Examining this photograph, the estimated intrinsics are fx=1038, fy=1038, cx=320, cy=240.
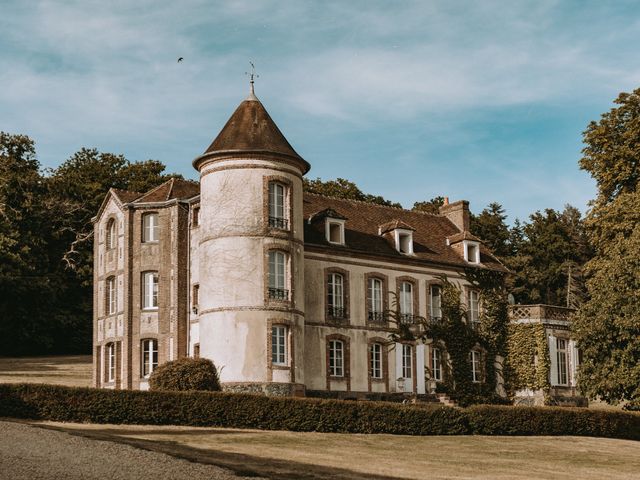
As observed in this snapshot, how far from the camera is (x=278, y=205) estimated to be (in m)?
38.8

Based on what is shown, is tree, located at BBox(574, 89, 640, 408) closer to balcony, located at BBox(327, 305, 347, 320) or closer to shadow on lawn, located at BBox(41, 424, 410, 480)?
balcony, located at BBox(327, 305, 347, 320)

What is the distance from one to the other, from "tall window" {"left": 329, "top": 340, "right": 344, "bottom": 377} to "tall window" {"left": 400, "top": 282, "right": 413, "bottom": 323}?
140 inches

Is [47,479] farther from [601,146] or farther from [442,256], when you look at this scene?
[601,146]

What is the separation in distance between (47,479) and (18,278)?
136 feet

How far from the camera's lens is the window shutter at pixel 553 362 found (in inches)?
1785

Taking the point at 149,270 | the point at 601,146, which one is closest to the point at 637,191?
the point at 601,146

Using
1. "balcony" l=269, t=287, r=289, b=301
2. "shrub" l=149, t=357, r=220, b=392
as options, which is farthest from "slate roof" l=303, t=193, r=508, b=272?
"shrub" l=149, t=357, r=220, b=392

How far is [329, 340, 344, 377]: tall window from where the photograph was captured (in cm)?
4119

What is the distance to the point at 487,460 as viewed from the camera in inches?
1067

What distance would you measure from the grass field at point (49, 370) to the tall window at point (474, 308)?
1745 cm

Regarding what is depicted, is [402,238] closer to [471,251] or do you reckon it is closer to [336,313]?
[471,251]

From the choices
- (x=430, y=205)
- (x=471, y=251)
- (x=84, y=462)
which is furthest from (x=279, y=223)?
(x=430, y=205)

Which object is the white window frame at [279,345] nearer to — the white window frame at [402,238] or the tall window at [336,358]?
the tall window at [336,358]

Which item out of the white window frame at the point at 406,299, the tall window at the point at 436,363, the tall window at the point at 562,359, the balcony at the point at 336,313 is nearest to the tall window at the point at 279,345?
the balcony at the point at 336,313
